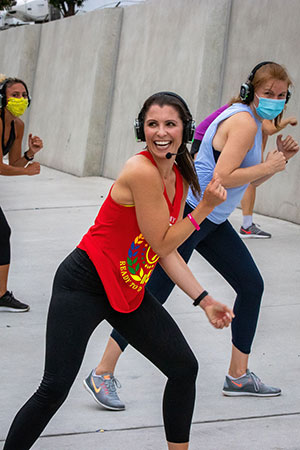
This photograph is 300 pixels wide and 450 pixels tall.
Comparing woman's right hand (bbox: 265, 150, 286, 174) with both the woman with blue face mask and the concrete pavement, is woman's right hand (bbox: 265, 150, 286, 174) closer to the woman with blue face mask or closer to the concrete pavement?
the woman with blue face mask

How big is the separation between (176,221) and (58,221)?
621 cm

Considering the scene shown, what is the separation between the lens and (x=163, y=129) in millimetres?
3041

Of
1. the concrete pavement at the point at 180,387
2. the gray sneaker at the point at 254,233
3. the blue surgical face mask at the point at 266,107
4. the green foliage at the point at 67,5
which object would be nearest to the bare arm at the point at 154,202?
the concrete pavement at the point at 180,387

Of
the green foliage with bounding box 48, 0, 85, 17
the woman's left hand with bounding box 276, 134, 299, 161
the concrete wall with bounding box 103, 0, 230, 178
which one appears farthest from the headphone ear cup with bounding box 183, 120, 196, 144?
the green foliage with bounding box 48, 0, 85, 17

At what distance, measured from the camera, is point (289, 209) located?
29.8ft

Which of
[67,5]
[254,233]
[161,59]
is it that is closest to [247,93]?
[254,233]

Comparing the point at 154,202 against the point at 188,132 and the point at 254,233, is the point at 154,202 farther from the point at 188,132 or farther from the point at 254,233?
the point at 254,233

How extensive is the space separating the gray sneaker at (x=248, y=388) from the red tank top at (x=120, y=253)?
138 centimetres

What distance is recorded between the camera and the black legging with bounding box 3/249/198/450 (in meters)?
2.99

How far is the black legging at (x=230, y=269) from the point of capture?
13.6 feet

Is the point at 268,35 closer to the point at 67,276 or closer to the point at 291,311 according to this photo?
the point at 291,311

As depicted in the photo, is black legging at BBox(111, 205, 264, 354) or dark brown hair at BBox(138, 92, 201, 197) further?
black legging at BBox(111, 205, 264, 354)

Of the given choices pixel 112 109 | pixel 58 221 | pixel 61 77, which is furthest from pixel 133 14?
pixel 58 221

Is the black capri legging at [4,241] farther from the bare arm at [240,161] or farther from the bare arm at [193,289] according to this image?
the bare arm at [193,289]
